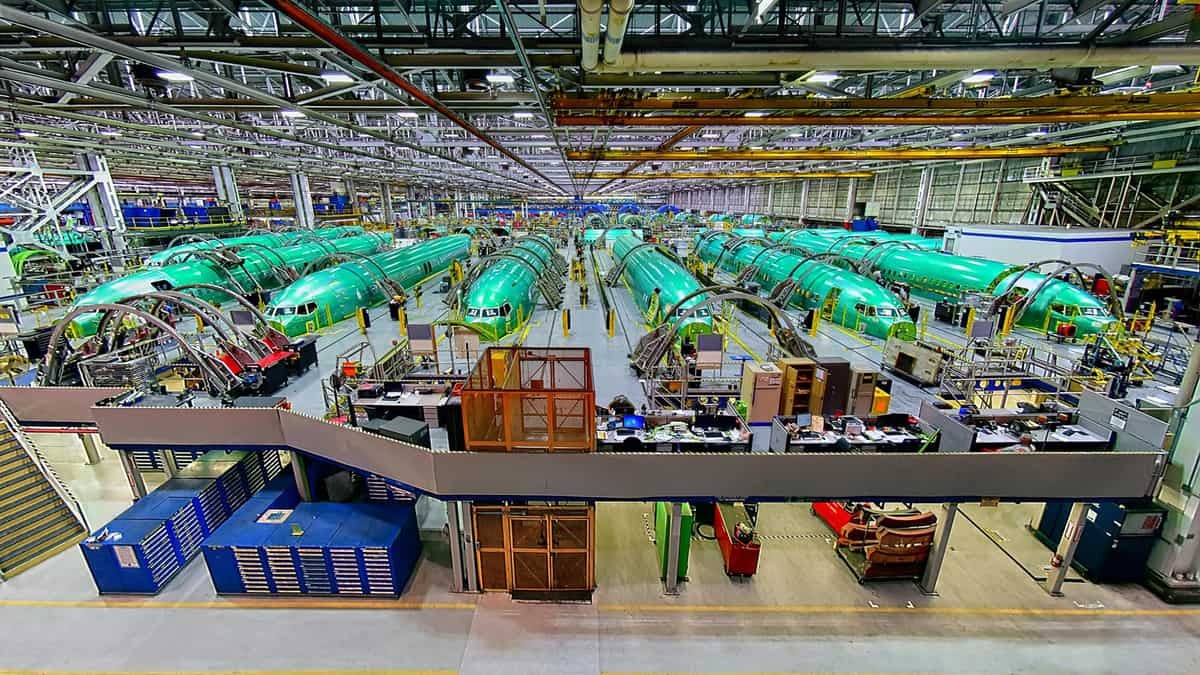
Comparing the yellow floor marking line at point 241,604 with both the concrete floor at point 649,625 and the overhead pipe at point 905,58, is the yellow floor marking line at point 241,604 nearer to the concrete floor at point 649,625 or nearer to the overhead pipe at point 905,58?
the concrete floor at point 649,625

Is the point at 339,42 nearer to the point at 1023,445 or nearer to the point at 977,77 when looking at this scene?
the point at 1023,445

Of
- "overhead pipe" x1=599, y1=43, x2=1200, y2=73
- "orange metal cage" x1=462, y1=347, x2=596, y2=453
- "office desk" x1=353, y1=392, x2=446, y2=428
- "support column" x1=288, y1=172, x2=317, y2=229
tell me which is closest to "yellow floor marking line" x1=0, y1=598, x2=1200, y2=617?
"orange metal cage" x1=462, y1=347, x2=596, y2=453

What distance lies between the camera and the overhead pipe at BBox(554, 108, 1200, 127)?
15.7 metres

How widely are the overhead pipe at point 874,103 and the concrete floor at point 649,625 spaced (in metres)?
12.2

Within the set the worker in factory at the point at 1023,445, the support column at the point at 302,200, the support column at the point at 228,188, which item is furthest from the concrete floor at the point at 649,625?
the support column at the point at 302,200

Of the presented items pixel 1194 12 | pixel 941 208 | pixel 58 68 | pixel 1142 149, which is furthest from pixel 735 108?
pixel 941 208

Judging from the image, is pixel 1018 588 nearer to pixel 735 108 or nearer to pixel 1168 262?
pixel 735 108

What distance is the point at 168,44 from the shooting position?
9586 mm

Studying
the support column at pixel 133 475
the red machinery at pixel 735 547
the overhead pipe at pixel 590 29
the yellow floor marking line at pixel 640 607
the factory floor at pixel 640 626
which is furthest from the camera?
the support column at pixel 133 475

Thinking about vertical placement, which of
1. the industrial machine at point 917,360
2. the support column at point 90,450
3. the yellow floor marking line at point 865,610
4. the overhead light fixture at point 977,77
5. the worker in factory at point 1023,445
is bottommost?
the yellow floor marking line at point 865,610

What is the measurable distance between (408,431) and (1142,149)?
40.7 m

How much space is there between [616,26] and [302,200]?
5061 centimetres

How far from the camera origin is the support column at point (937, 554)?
30.5 ft

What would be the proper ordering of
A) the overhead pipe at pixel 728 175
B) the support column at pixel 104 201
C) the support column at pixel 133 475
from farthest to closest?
the overhead pipe at pixel 728 175 → the support column at pixel 104 201 → the support column at pixel 133 475
